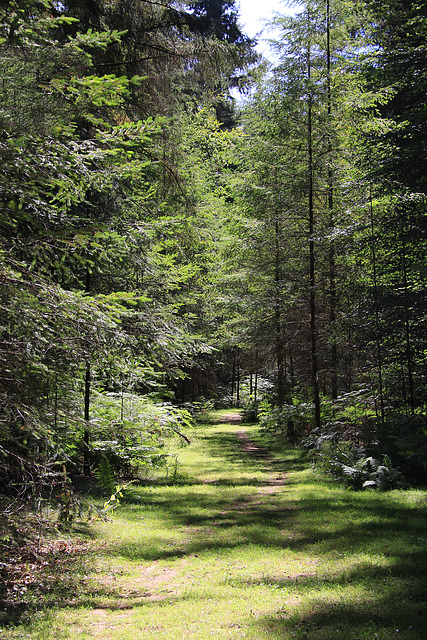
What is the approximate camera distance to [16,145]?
431cm

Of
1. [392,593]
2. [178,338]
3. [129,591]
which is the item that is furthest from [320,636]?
[178,338]

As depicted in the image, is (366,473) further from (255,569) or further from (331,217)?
(331,217)

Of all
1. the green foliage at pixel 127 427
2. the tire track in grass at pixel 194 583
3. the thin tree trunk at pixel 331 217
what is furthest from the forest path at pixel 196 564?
the thin tree trunk at pixel 331 217

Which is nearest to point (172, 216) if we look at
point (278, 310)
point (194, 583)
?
point (278, 310)

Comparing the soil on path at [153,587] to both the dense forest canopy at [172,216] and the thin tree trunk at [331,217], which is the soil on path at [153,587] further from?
the thin tree trunk at [331,217]

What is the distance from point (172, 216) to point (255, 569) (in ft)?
25.6

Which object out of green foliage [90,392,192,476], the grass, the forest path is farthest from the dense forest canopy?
the forest path

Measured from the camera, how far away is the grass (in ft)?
13.0

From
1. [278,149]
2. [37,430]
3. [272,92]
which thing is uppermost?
[272,92]

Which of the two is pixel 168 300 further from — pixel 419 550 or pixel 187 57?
pixel 419 550

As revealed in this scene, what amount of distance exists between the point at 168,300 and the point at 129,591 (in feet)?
26.0

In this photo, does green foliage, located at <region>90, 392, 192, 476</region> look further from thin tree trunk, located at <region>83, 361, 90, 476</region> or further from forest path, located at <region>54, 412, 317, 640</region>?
forest path, located at <region>54, 412, 317, 640</region>

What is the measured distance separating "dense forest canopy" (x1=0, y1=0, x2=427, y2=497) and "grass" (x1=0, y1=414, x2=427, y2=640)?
1.24 meters

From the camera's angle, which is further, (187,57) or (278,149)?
(278,149)
